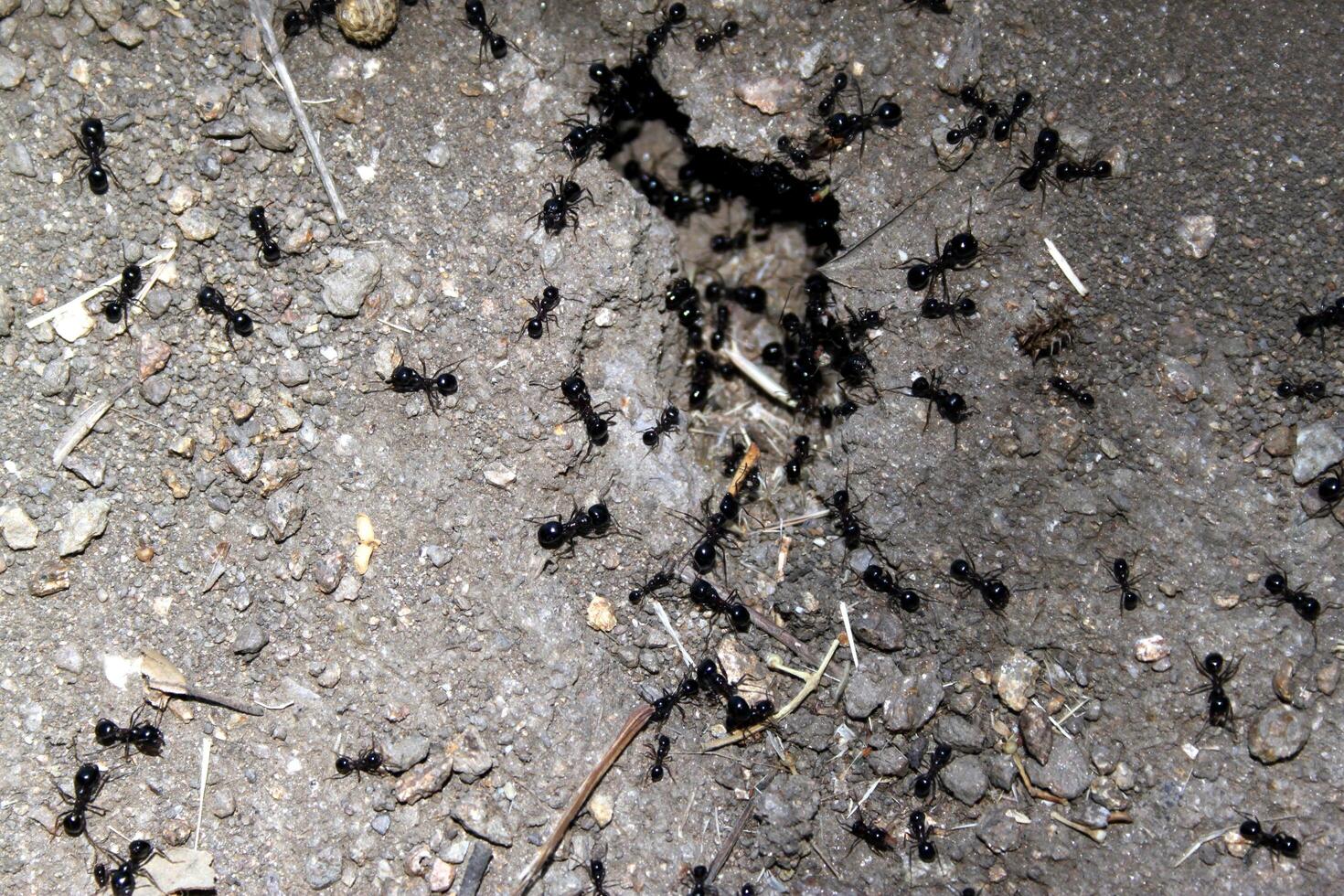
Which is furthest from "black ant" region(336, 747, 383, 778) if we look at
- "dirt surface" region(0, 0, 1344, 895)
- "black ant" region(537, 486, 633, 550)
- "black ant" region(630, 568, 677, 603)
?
"black ant" region(630, 568, 677, 603)

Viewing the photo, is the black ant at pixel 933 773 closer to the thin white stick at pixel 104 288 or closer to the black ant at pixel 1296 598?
the black ant at pixel 1296 598

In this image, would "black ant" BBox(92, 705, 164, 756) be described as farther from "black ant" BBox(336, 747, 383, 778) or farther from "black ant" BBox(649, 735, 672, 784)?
"black ant" BBox(649, 735, 672, 784)

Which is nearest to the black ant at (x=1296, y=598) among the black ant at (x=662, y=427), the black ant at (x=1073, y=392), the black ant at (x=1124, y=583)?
the black ant at (x=1124, y=583)

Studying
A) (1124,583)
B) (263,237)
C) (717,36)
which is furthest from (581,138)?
(1124,583)

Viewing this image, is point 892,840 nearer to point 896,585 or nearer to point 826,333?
point 896,585

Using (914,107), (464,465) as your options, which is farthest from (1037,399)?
(464,465)
